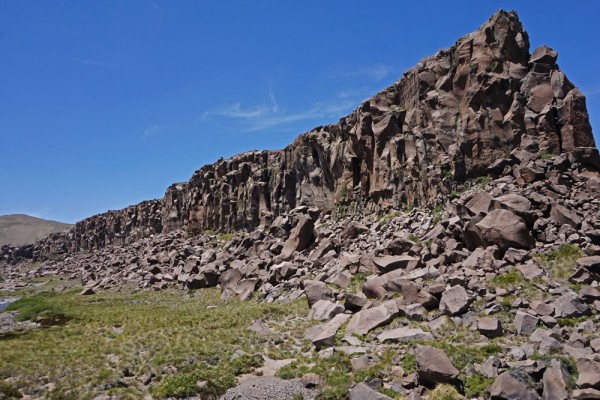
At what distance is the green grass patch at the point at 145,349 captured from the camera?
21203mm

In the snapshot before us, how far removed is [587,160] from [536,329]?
949 inches

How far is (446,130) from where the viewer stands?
1943 inches

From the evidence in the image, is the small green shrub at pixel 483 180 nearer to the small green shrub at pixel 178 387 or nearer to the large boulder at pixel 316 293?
the large boulder at pixel 316 293

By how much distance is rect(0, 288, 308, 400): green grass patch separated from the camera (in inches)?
835

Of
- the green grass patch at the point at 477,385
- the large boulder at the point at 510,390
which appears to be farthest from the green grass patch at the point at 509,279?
the large boulder at the point at 510,390

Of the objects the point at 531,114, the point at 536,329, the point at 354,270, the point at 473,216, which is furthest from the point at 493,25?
the point at 536,329

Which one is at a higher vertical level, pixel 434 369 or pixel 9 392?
pixel 434 369

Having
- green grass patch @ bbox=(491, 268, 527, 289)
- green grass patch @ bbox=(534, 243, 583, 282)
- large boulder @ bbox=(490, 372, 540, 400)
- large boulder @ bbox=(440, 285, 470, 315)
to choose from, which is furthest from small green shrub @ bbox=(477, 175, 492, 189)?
large boulder @ bbox=(490, 372, 540, 400)

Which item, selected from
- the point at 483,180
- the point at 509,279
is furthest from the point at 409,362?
the point at 483,180

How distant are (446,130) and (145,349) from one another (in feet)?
135

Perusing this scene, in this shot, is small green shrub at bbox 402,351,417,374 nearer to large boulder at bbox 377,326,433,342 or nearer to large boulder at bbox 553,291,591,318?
large boulder at bbox 377,326,433,342

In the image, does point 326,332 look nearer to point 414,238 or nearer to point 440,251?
point 440,251

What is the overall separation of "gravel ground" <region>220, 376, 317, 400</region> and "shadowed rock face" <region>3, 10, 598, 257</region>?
3103 centimetres

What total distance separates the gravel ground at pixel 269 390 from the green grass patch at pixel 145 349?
35.2 inches
